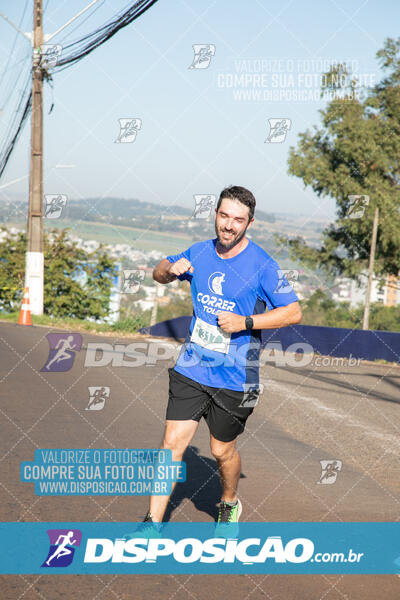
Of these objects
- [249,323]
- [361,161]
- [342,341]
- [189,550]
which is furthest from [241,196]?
[361,161]

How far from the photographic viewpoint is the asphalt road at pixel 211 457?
3760mm

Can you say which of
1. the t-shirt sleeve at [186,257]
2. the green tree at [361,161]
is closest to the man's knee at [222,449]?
the t-shirt sleeve at [186,257]

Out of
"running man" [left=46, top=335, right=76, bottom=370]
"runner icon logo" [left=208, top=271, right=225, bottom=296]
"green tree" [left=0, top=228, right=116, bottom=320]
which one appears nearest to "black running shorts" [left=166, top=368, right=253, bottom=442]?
"runner icon logo" [left=208, top=271, right=225, bottom=296]

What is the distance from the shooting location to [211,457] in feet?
22.3

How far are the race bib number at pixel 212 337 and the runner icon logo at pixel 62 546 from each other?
1395 mm

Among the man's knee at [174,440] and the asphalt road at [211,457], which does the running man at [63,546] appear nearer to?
the asphalt road at [211,457]

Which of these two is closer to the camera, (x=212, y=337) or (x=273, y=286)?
(x=273, y=286)

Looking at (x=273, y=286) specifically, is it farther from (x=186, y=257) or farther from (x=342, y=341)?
(x=342, y=341)

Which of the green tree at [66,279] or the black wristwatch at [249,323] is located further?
the green tree at [66,279]

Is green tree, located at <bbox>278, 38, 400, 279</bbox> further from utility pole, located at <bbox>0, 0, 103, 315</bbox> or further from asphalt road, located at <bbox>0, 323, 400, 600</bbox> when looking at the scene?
asphalt road, located at <bbox>0, 323, 400, 600</bbox>

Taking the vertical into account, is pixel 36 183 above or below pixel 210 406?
above

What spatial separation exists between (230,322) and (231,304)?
0.24 meters

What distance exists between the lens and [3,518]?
4.49 m

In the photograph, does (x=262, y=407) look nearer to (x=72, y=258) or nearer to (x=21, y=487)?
(x=21, y=487)
